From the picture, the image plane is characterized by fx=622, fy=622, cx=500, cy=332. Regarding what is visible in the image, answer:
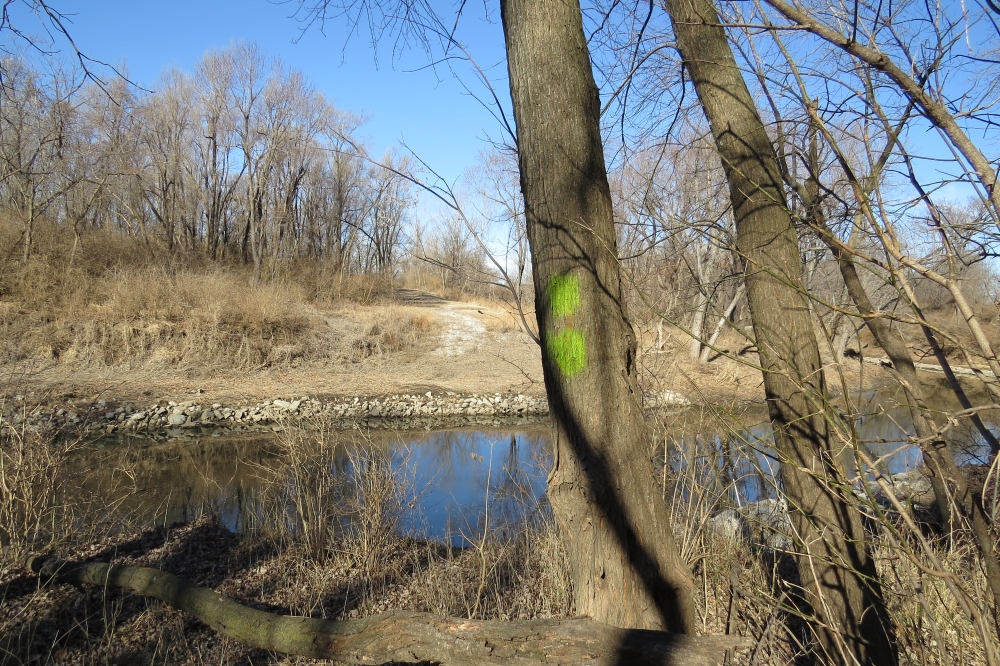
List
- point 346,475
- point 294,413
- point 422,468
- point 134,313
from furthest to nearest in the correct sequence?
point 134,313 → point 294,413 → point 422,468 → point 346,475

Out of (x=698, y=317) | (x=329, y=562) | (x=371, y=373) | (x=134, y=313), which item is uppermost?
(x=134, y=313)

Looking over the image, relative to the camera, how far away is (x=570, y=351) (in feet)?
7.74

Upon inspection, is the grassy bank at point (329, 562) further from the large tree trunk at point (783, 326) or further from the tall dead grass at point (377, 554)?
the large tree trunk at point (783, 326)

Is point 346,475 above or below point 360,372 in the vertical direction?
below

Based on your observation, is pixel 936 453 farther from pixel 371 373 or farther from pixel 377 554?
pixel 371 373

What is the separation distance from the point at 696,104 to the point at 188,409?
14.7 metres

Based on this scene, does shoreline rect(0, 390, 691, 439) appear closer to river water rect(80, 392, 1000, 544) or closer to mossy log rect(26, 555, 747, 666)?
river water rect(80, 392, 1000, 544)

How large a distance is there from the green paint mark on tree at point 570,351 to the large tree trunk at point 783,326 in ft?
4.18

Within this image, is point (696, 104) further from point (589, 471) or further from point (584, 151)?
point (589, 471)

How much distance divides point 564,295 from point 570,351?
217mm

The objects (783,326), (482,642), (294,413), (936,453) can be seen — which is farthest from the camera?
(294,413)

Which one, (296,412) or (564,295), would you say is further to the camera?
(296,412)

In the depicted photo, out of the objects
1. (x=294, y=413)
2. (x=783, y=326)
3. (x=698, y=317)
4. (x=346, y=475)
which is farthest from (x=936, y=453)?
(x=698, y=317)

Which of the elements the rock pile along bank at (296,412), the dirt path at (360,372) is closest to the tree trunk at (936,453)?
the dirt path at (360,372)
